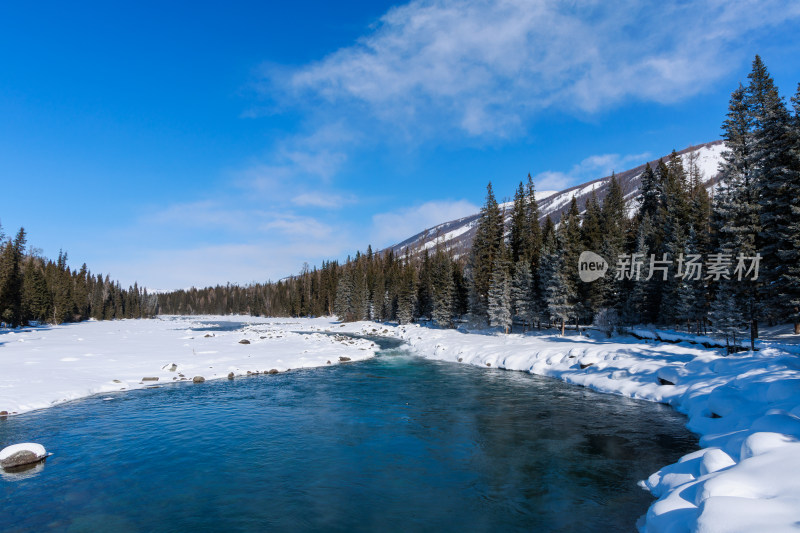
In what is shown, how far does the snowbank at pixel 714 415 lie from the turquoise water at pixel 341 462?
115cm

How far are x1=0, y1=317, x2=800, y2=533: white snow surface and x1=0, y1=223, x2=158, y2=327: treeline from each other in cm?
4731

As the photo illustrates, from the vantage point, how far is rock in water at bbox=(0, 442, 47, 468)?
38.1 feet

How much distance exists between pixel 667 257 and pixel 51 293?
397 feet

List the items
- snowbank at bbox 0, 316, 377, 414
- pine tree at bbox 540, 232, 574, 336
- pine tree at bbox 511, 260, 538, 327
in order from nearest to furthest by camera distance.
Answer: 1. snowbank at bbox 0, 316, 377, 414
2. pine tree at bbox 540, 232, 574, 336
3. pine tree at bbox 511, 260, 538, 327

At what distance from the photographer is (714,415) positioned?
15.7 m

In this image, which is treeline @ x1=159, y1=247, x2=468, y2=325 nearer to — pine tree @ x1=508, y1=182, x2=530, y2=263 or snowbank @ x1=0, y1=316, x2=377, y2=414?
pine tree @ x1=508, y1=182, x2=530, y2=263

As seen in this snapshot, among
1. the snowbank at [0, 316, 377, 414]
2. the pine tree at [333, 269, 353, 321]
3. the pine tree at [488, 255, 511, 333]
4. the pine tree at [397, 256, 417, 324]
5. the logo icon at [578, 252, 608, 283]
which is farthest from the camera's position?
→ the pine tree at [333, 269, 353, 321]

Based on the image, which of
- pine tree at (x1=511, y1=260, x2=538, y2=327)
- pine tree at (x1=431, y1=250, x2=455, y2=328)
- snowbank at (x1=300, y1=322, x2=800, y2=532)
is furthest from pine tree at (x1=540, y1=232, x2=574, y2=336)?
pine tree at (x1=431, y1=250, x2=455, y2=328)

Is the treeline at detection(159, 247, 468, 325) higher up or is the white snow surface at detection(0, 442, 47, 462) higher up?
the treeline at detection(159, 247, 468, 325)

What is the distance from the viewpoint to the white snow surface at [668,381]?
7.36 m

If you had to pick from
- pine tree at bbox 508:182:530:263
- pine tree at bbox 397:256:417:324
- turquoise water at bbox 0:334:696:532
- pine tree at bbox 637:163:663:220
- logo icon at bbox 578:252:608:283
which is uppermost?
pine tree at bbox 637:163:663:220

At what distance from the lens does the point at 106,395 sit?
2091 centimetres

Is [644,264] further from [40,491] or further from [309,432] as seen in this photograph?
[40,491]

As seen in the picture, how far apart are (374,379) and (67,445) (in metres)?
16.1
